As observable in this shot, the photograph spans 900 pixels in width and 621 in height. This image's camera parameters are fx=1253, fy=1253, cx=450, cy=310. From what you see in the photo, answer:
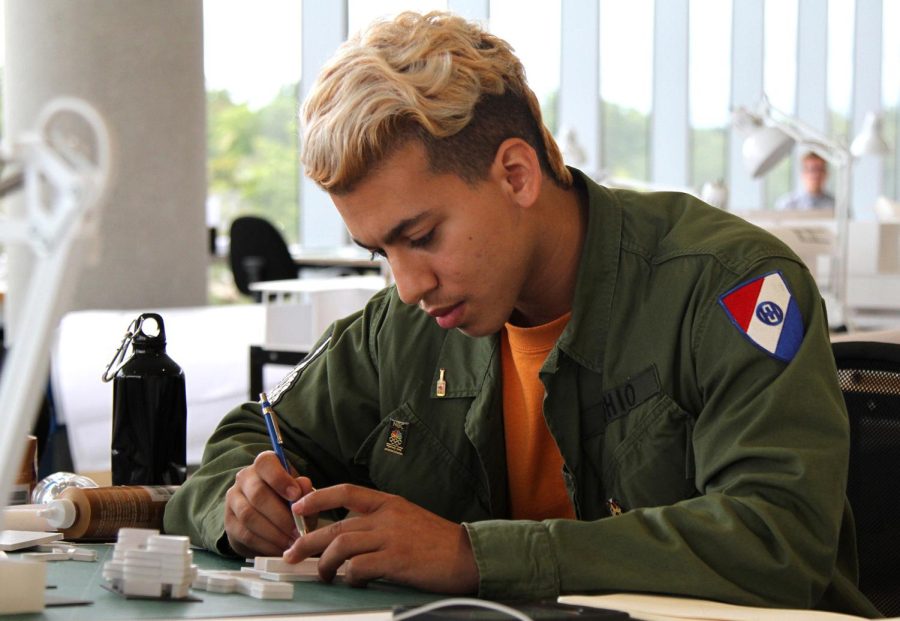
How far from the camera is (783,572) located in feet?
3.33

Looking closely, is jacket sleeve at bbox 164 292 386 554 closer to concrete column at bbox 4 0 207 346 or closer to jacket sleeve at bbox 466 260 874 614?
jacket sleeve at bbox 466 260 874 614

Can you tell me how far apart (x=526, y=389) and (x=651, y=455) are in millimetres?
196

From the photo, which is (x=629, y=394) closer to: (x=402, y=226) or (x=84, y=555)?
(x=402, y=226)

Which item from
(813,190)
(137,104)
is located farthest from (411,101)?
(813,190)

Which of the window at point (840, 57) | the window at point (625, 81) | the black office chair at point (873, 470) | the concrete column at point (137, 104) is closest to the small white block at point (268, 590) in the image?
the black office chair at point (873, 470)

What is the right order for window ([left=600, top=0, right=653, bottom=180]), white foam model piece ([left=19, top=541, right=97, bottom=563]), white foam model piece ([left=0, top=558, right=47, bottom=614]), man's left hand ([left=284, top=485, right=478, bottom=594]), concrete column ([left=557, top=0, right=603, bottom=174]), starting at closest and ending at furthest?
white foam model piece ([left=0, top=558, right=47, bottom=614]) → man's left hand ([left=284, top=485, right=478, bottom=594]) → white foam model piece ([left=19, top=541, right=97, bottom=563]) → concrete column ([left=557, top=0, right=603, bottom=174]) → window ([left=600, top=0, right=653, bottom=180])

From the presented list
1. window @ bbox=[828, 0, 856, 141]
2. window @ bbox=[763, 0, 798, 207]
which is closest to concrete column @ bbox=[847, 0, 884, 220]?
window @ bbox=[828, 0, 856, 141]

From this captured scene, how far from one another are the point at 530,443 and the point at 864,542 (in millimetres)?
409

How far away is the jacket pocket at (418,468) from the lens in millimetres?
1367

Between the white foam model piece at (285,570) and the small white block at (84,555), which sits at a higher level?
the white foam model piece at (285,570)

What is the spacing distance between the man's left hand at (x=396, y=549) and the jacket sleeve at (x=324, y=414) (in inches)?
13.2

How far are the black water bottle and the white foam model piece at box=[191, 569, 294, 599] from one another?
43 cm

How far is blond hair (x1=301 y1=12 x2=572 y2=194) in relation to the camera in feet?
3.76

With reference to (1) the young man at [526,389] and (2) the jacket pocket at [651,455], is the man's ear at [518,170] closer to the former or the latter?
(1) the young man at [526,389]
